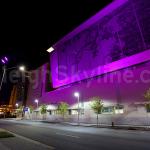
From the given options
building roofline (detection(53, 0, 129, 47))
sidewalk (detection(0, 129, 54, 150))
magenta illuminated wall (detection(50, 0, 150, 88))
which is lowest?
sidewalk (detection(0, 129, 54, 150))

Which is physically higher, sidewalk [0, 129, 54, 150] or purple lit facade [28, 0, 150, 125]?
purple lit facade [28, 0, 150, 125]

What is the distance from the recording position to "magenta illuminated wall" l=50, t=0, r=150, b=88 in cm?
5034

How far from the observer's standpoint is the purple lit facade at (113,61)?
45219 mm

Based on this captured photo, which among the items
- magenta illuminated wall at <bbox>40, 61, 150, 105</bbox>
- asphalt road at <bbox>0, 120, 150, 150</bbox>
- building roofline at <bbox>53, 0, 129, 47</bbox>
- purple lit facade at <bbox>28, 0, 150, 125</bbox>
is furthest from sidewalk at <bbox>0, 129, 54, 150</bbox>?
building roofline at <bbox>53, 0, 129, 47</bbox>

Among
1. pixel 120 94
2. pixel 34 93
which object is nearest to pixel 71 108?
pixel 120 94

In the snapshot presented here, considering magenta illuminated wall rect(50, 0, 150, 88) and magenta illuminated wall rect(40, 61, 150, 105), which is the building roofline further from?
magenta illuminated wall rect(40, 61, 150, 105)

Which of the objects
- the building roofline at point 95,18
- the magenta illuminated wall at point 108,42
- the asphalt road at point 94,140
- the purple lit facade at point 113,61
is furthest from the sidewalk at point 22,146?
the building roofline at point 95,18

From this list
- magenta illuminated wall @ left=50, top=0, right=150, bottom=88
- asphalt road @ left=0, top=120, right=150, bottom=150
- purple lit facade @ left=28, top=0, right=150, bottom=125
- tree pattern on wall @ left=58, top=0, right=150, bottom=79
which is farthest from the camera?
tree pattern on wall @ left=58, top=0, right=150, bottom=79

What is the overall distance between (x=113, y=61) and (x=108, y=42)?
15.4ft

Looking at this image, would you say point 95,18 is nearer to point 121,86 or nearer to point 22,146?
point 121,86

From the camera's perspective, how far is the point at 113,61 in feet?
186

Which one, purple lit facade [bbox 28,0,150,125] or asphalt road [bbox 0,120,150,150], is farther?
purple lit facade [bbox 28,0,150,125]

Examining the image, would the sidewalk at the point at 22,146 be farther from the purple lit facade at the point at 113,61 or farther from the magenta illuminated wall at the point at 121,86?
the magenta illuminated wall at the point at 121,86

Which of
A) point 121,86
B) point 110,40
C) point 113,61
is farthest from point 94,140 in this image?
point 110,40
